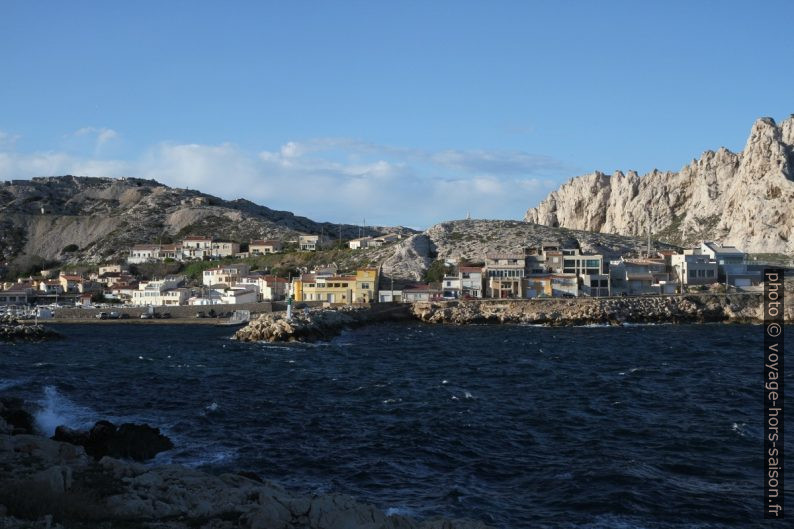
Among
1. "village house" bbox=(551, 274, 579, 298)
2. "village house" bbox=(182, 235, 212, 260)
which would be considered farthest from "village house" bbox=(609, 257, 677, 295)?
"village house" bbox=(182, 235, 212, 260)

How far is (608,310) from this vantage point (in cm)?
8156

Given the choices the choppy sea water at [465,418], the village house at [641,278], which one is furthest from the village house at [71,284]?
the village house at [641,278]

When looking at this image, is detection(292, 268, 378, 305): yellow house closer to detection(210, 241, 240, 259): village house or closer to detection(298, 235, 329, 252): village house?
detection(298, 235, 329, 252): village house

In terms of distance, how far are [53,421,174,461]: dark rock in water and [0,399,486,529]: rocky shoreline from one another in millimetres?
A: 4878

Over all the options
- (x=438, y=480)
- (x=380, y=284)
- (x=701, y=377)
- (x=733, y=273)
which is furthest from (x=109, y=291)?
(x=438, y=480)

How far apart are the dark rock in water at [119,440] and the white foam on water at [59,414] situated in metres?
3.03

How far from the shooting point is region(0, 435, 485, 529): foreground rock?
13.9 m

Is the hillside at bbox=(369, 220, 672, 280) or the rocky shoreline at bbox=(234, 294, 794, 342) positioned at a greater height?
the hillside at bbox=(369, 220, 672, 280)

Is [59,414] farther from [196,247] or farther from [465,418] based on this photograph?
[196,247]

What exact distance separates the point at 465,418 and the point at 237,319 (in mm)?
61251

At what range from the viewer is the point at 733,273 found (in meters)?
94.6

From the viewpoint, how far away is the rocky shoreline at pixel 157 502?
13852mm

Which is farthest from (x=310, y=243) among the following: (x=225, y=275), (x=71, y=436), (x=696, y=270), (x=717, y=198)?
(x=71, y=436)

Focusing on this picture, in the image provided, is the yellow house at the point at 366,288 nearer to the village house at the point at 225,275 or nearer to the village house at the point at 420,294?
the village house at the point at 420,294
